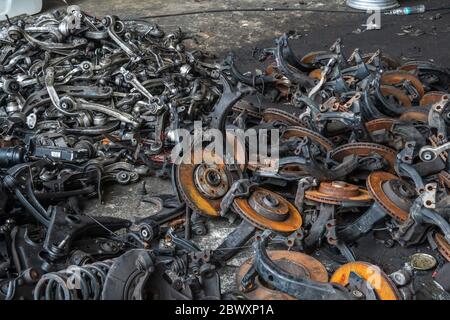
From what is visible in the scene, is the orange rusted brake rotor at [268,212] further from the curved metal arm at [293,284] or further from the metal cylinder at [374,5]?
the metal cylinder at [374,5]

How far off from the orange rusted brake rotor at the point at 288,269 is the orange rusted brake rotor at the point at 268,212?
20cm

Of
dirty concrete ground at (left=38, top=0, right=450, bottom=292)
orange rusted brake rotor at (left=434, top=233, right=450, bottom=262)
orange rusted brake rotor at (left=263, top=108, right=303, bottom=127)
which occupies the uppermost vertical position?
orange rusted brake rotor at (left=263, top=108, right=303, bottom=127)

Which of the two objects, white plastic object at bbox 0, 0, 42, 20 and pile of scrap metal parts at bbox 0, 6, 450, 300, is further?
white plastic object at bbox 0, 0, 42, 20

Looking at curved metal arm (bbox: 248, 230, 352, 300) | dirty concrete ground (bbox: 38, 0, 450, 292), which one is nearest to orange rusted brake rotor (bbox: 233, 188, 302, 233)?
curved metal arm (bbox: 248, 230, 352, 300)

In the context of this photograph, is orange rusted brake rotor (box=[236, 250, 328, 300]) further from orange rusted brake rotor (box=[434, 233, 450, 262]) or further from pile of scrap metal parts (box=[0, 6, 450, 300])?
orange rusted brake rotor (box=[434, 233, 450, 262])

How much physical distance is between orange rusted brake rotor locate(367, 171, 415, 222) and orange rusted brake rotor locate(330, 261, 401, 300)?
1.70 ft

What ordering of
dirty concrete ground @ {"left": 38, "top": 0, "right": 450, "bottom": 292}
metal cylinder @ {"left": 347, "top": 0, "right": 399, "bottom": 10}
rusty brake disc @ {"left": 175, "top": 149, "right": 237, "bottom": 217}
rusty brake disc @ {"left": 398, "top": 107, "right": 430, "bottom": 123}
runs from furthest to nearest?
metal cylinder @ {"left": 347, "top": 0, "right": 399, "bottom": 10}, dirty concrete ground @ {"left": 38, "top": 0, "right": 450, "bottom": 292}, rusty brake disc @ {"left": 398, "top": 107, "right": 430, "bottom": 123}, rusty brake disc @ {"left": 175, "top": 149, "right": 237, "bottom": 217}

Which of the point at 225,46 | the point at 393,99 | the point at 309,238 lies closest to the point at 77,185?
the point at 309,238

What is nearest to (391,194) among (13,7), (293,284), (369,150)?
(369,150)

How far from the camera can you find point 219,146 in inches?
115

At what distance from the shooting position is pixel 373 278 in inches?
77.8

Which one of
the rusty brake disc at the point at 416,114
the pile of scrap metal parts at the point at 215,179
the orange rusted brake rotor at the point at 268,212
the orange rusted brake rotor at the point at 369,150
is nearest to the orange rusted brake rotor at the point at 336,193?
the pile of scrap metal parts at the point at 215,179

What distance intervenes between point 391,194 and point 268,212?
62cm

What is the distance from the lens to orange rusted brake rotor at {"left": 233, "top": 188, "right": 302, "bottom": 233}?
8.46 feet
